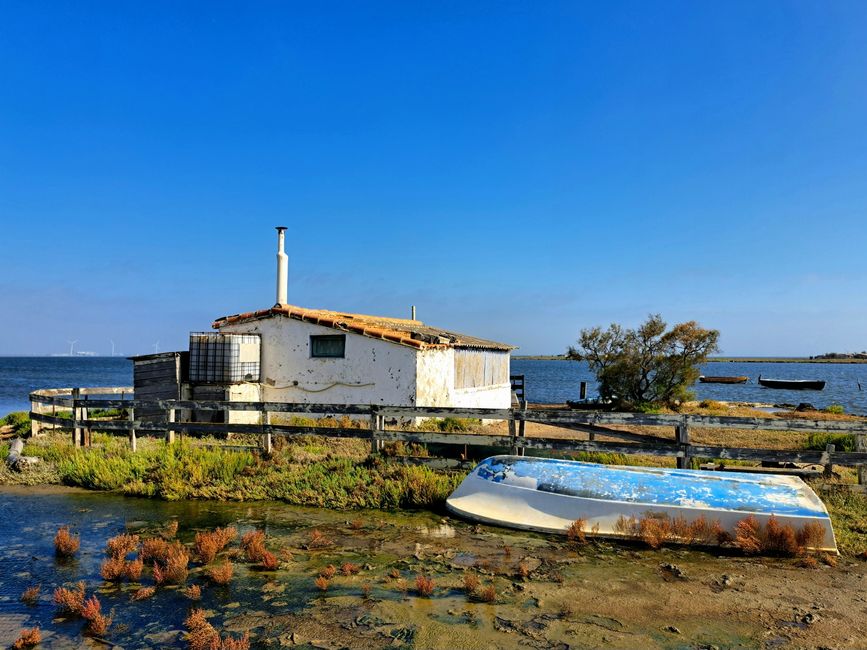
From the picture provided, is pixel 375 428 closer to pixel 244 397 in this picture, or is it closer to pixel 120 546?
pixel 120 546

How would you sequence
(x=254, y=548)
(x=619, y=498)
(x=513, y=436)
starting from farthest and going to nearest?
(x=513, y=436) < (x=619, y=498) < (x=254, y=548)

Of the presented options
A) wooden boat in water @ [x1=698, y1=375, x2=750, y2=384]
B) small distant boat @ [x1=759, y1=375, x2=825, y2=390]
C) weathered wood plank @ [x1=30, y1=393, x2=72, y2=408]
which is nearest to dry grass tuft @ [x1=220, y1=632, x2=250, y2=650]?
weathered wood plank @ [x1=30, y1=393, x2=72, y2=408]

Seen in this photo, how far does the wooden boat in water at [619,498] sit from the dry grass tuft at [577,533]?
0.22 ft

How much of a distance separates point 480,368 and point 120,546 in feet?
55.3

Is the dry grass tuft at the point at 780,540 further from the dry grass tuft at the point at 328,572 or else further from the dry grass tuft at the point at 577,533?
the dry grass tuft at the point at 328,572

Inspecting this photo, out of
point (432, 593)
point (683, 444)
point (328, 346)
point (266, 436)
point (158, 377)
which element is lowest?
point (432, 593)

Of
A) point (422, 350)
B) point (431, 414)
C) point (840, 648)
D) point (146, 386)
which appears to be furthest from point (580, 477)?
point (146, 386)

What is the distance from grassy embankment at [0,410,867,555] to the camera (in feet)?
30.7

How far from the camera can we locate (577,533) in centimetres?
743

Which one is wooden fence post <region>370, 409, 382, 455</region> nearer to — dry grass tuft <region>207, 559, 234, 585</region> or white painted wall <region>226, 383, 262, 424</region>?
dry grass tuft <region>207, 559, 234, 585</region>

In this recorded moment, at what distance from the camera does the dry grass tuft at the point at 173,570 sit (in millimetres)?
6141

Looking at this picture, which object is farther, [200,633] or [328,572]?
[328,572]

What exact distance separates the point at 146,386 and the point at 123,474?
21.4 ft

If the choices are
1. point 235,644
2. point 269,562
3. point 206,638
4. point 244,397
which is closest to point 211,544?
point 269,562
